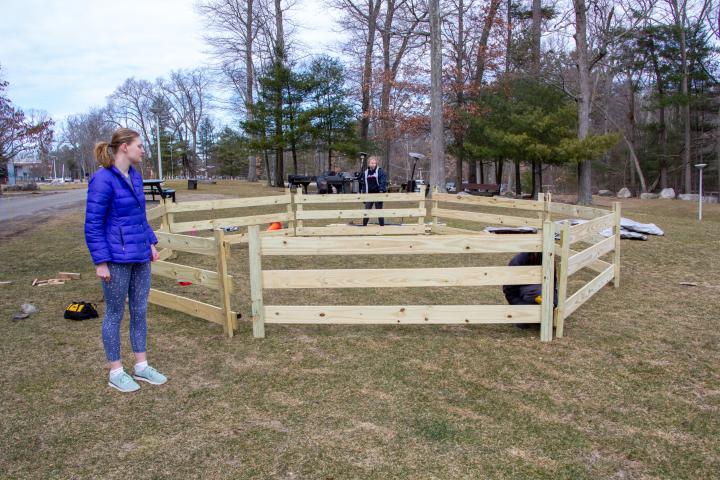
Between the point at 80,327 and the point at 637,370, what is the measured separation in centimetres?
494

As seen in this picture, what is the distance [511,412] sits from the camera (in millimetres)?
3176

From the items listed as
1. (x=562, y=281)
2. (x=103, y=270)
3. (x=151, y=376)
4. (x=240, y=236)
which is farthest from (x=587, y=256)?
(x=240, y=236)

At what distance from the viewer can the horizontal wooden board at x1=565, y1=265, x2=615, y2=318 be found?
4.67m

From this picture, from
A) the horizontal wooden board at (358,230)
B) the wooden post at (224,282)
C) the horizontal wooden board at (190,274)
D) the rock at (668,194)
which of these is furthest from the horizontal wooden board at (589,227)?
the rock at (668,194)

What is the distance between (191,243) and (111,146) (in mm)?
1745

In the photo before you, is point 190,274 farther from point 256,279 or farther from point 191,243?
point 256,279

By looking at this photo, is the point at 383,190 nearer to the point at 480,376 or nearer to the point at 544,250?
the point at 544,250

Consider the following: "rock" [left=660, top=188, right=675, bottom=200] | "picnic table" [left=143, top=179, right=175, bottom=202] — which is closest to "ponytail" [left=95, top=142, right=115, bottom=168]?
"picnic table" [left=143, top=179, right=175, bottom=202]

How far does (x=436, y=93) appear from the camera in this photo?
1661 cm

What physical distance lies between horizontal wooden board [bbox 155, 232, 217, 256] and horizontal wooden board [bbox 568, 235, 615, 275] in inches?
129

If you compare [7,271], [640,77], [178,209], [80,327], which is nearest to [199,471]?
[80,327]

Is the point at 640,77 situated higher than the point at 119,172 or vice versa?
the point at 640,77

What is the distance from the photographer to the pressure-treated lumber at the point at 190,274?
4.60m

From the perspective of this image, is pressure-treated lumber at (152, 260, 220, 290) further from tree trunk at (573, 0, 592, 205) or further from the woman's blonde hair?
tree trunk at (573, 0, 592, 205)
